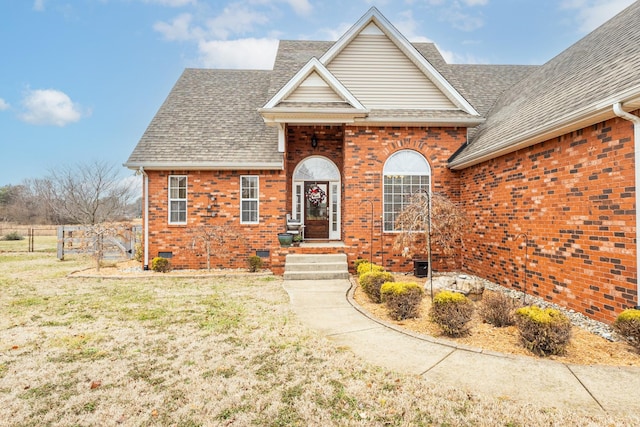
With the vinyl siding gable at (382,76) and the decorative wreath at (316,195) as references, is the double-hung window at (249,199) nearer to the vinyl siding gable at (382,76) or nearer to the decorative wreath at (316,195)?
the decorative wreath at (316,195)

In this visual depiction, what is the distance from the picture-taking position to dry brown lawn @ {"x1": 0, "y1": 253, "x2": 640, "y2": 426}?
280cm

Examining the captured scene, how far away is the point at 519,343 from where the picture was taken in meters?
4.38

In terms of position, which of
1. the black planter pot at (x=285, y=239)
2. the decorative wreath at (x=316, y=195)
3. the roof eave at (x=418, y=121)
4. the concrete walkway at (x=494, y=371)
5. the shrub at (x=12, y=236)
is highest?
the roof eave at (x=418, y=121)

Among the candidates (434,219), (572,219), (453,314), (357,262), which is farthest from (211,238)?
(572,219)

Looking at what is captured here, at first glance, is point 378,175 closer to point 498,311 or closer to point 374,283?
point 374,283

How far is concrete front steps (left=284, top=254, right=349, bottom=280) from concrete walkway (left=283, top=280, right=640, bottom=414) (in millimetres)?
3734

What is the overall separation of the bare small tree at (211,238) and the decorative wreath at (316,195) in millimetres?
3255

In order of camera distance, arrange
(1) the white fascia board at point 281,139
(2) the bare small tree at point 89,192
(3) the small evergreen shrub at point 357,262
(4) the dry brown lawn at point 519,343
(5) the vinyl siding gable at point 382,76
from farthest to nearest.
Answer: (2) the bare small tree at point 89,192
(1) the white fascia board at point 281,139
(5) the vinyl siding gable at point 382,76
(3) the small evergreen shrub at point 357,262
(4) the dry brown lawn at point 519,343

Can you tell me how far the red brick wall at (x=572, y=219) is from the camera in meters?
4.97

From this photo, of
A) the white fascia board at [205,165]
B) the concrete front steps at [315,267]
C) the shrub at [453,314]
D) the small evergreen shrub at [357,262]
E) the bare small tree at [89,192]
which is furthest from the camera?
the bare small tree at [89,192]

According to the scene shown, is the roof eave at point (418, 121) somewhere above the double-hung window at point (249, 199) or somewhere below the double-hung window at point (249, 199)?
above

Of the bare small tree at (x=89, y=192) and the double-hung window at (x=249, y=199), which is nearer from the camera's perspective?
the double-hung window at (x=249, y=199)

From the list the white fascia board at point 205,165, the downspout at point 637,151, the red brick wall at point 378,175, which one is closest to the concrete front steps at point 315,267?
the red brick wall at point 378,175

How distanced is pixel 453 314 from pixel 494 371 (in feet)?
3.66
